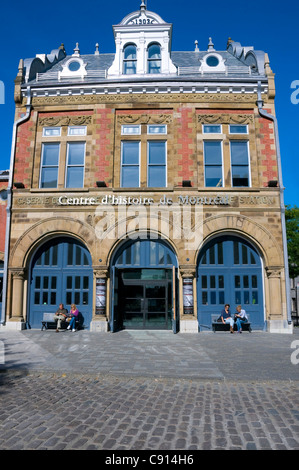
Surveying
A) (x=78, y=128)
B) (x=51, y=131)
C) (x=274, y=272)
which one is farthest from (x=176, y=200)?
(x=51, y=131)

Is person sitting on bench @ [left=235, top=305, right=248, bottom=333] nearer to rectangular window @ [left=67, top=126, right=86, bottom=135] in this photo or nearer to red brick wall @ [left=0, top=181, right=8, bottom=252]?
rectangular window @ [left=67, top=126, right=86, bottom=135]

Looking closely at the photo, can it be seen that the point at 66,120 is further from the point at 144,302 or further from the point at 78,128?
the point at 144,302

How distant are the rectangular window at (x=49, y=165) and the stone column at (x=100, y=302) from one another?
485cm

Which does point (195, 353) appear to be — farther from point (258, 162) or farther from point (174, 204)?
point (258, 162)

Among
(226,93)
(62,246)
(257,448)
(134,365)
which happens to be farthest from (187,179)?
(257,448)

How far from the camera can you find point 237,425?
421 cm

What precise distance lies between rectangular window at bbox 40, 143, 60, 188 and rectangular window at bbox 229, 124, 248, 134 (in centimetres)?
833

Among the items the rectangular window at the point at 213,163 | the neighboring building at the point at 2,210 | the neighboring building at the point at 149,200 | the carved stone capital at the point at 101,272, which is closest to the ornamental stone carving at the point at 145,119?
the neighboring building at the point at 149,200

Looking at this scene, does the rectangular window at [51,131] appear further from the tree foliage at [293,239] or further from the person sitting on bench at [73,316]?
the tree foliage at [293,239]

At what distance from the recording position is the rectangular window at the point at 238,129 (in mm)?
14773

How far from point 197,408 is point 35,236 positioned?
37.2 feet

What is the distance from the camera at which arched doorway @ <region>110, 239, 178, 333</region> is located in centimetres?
1397

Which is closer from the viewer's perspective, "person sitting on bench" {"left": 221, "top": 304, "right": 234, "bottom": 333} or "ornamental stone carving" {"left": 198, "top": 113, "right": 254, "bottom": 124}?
"person sitting on bench" {"left": 221, "top": 304, "right": 234, "bottom": 333}

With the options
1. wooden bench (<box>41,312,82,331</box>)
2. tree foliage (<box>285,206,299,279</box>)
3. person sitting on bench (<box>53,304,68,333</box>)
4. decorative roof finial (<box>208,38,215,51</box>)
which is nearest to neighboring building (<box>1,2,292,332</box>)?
wooden bench (<box>41,312,82,331</box>)
